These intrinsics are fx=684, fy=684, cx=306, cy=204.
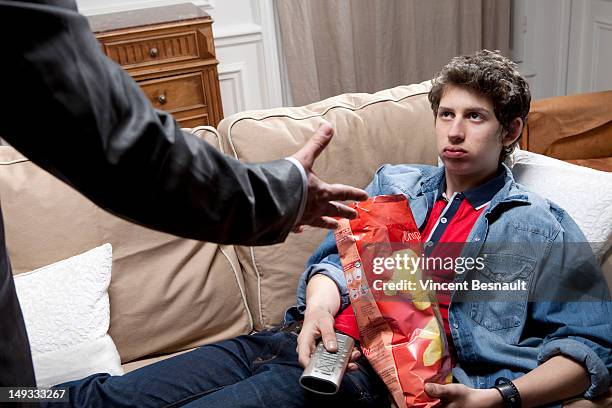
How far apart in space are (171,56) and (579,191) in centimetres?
189

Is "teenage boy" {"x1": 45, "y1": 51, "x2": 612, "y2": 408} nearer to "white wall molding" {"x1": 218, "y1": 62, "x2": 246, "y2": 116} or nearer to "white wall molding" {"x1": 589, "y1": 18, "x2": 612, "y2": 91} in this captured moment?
"white wall molding" {"x1": 218, "y1": 62, "x2": 246, "y2": 116}

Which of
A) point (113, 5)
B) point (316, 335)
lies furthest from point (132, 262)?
point (113, 5)

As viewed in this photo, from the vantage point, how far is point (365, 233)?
1491 mm

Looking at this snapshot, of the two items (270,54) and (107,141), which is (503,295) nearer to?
(107,141)

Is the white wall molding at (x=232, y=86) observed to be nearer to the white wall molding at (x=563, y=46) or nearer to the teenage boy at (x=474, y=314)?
the white wall molding at (x=563, y=46)

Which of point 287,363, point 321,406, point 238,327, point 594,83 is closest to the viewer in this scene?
point 321,406

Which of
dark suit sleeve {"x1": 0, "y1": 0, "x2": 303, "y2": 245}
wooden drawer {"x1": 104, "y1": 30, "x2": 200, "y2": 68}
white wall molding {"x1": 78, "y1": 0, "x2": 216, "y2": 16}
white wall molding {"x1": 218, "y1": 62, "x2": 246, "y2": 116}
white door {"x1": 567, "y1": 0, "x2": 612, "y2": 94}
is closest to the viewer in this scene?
dark suit sleeve {"x1": 0, "y1": 0, "x2": 303, "y2": 245}

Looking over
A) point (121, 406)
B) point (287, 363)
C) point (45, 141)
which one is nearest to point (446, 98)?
point (287, 363)

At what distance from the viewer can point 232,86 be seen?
358 centimetres

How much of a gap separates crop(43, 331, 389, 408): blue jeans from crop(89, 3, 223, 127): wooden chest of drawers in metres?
1.64

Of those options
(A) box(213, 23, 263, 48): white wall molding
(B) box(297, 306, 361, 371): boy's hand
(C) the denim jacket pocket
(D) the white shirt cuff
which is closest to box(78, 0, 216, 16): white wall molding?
(A) box(213, 23, 263, 48): white wall molding

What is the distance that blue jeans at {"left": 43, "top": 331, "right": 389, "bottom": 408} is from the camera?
4.48 ft

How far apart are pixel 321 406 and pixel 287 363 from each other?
0.14 metres

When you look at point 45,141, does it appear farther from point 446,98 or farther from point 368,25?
point 368,25
